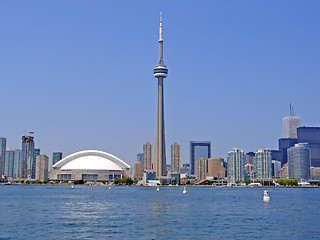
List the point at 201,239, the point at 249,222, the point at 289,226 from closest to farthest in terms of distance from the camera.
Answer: the point at 201,239 < the point at 289,226 < the point at 249,222

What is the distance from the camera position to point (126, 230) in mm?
43375

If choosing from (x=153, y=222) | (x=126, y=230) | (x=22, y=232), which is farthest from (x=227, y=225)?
(x=22, y=232)

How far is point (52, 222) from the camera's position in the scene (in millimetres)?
49500

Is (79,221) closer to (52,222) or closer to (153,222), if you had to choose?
(52,222)

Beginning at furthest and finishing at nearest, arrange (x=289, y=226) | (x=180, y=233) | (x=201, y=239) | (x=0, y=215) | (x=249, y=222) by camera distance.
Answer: (x=0, y=215) → (x=249, y=222) → (x=289, y=226) → (x=180, y=233) → (x=201, y=239)

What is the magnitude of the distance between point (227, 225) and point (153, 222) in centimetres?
804

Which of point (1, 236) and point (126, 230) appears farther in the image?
point (126, 230)

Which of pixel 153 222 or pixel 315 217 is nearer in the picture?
pixel 153 222

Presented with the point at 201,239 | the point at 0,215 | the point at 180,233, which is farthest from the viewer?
the point at 0,215

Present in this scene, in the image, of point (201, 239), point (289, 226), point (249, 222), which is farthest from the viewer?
point (249, 222)

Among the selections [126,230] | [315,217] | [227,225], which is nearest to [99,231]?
[126,230]

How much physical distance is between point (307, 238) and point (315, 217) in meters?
19.3

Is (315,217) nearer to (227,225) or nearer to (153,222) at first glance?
(227,225)

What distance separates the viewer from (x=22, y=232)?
42.2 m
